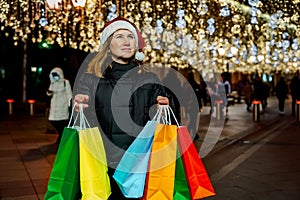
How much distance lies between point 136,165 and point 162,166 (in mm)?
191

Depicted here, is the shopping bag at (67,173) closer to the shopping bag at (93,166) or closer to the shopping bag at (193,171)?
the shopping bag at (93,166)

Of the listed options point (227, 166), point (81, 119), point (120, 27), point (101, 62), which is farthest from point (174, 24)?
point (81, 119)

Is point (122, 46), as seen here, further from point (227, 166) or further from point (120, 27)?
point (227, 166)

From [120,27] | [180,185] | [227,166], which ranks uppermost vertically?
[120,27]

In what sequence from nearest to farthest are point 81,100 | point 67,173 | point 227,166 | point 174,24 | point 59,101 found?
point 67,173
point 81,100
point 227,166
point 59,101
point 174,24

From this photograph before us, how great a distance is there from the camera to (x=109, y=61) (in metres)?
3.68

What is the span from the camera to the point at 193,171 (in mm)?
3289

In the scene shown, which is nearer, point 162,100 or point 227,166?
point 162,100

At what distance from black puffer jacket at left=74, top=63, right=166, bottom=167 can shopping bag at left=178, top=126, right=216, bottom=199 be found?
375 millimetres

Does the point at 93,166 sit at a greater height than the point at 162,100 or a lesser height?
lesser

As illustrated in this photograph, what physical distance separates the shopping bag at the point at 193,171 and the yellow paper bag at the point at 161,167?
0.08 m

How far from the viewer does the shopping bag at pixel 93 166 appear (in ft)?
10.5

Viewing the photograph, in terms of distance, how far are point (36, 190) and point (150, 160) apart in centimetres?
358

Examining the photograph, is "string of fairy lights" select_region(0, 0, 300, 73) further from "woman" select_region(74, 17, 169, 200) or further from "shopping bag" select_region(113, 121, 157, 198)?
"shopping bag" select_region(113, 121, 157, 198)
